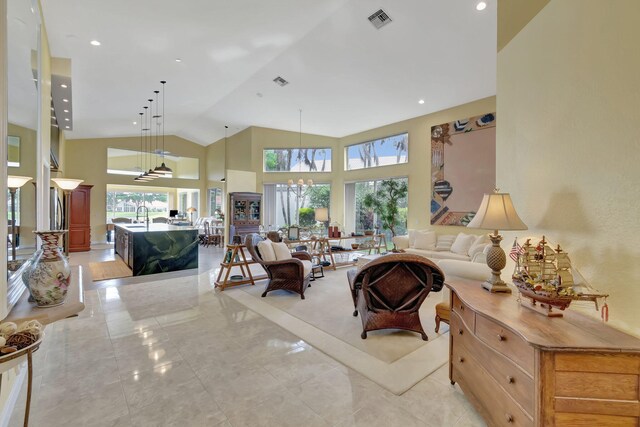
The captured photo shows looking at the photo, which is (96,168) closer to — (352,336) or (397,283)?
(352,336)

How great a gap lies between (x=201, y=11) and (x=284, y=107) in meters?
4.25

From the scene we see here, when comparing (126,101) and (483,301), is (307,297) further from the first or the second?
(126,101)

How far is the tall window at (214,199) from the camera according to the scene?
11956 mm

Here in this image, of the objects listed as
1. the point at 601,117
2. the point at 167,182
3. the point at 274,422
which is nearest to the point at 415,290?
the point at 274,422

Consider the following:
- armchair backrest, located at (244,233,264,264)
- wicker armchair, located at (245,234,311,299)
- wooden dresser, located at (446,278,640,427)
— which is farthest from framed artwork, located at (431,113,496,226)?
wooden dresser, located at (446,278,640,427)

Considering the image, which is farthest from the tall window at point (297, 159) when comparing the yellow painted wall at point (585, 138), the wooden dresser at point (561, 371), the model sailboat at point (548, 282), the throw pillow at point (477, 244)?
the wooden dresser at point (561, 371)

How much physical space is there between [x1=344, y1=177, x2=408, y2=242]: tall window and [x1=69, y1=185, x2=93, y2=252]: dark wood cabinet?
859 centimetres

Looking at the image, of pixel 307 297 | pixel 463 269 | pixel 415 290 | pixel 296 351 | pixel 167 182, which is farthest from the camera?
pixel 167 182

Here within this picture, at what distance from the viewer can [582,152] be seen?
1868 mm

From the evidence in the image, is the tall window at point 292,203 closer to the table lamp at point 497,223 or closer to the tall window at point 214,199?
the tall window at point 214,199

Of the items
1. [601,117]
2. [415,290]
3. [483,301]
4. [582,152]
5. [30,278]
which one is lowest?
[415,290]

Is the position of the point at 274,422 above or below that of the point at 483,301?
below

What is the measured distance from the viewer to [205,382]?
2.38 meters

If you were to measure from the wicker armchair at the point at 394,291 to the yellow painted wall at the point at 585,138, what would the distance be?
113 cm
